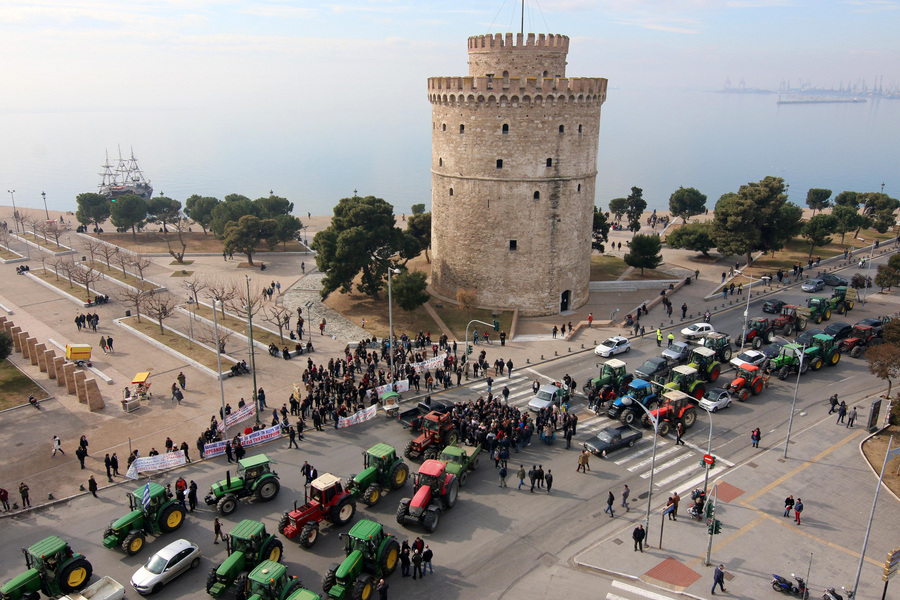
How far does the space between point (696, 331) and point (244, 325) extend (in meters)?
31.4

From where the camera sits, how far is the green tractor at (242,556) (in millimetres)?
19391

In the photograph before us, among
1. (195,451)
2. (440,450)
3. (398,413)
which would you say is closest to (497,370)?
(398,413)

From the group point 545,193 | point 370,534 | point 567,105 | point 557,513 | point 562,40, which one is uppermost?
point 562,40

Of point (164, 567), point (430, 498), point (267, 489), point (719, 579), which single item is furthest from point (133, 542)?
point (719, 579)

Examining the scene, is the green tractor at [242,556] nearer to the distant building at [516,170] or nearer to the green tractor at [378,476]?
the green tractor at [378,476]

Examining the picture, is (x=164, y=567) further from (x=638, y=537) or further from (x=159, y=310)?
(x=159, y=310)

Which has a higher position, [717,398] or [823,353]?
[823,353]

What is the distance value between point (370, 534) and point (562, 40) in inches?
1486

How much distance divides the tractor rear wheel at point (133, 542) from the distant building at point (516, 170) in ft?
101

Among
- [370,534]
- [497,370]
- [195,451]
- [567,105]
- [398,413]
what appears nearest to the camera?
[370,534]

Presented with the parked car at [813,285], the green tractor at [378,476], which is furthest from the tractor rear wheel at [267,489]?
the parked car at [813,285]

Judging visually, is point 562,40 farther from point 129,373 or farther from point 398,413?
point 129,373

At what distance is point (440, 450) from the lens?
27938 mm

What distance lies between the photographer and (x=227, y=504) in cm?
2383
